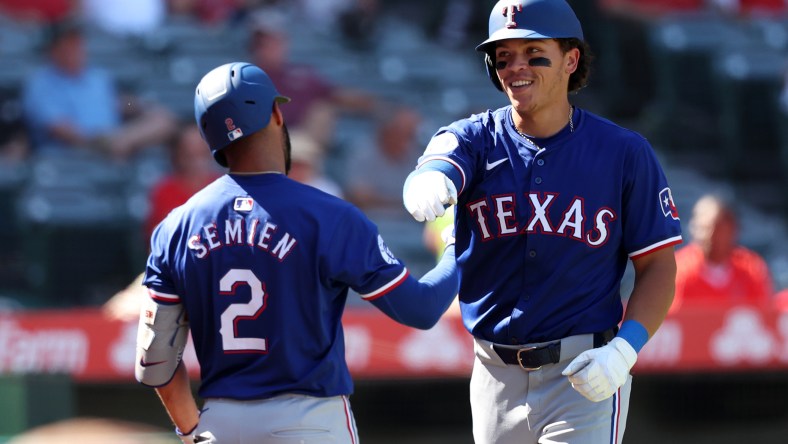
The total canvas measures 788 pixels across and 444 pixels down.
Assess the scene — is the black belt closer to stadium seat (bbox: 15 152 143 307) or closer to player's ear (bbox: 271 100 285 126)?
player's ear (bbox: 271 100 285 126)

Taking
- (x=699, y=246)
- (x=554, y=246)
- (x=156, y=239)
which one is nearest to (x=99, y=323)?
(x=156, y=239)

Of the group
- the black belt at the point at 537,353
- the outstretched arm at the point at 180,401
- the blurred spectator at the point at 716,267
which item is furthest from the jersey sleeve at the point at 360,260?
the blurred spectator at the point at 716,267

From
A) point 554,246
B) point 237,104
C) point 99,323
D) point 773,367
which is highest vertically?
point 237,104

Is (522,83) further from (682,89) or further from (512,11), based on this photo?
(682,89)

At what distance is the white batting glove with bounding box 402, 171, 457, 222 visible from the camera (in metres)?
3.07

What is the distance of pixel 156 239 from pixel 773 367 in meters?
3.78

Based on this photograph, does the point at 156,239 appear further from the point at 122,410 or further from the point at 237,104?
the point at 122,410

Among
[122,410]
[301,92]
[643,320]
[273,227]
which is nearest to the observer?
[273,227]

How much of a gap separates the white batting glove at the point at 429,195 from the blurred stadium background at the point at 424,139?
8.59 feet

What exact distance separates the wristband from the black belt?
96 mm

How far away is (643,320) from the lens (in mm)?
3271

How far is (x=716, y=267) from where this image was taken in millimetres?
6707

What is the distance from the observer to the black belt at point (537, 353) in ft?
10.7

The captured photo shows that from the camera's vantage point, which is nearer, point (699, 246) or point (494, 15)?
point (494, 15)
